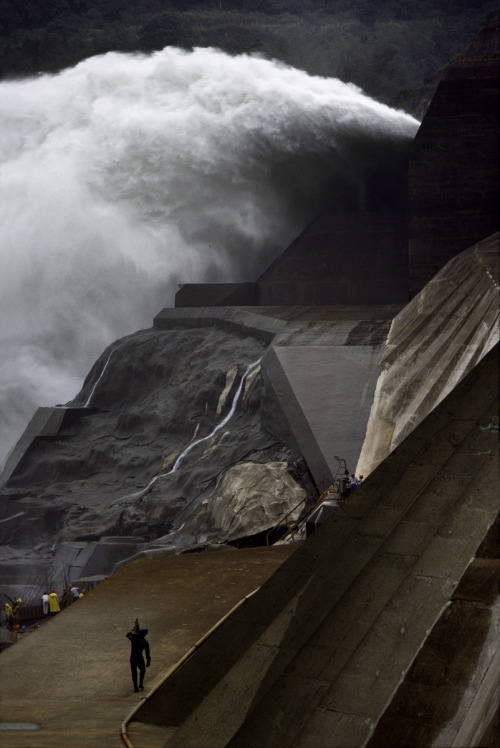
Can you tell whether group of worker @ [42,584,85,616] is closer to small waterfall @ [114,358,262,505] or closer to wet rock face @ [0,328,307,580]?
wet rock face @ [0,328,307,580]

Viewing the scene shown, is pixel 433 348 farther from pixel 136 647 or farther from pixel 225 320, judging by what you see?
pixel 225 320

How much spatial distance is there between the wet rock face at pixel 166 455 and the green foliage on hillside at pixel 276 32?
33425mm

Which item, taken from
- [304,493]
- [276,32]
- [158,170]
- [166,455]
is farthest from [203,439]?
[276,32]

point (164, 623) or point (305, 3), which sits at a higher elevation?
point (305, 3)

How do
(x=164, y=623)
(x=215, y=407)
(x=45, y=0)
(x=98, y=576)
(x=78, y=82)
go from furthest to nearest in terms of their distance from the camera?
(x=45, y=0) < (x=78, y=82) < (x=215, y=407) < (x=98, y=576) < (x=164, y=623)

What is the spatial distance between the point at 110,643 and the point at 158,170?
20.2 m

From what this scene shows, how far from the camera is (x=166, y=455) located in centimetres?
1894

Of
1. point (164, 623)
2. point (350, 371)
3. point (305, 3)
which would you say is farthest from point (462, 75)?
point (305, 3)

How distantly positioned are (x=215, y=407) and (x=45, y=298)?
46.1 ft

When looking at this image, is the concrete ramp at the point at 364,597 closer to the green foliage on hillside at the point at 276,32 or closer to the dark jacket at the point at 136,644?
the dark jacket at the point at 136,644

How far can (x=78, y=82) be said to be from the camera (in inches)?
1139

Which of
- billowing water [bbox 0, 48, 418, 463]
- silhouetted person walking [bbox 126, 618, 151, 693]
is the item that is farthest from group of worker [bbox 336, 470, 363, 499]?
billowing water [bbox 0, 48, 418, 463]

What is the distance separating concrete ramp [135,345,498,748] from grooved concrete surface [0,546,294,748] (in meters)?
1.02

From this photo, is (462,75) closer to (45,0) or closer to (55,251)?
(55,251)
